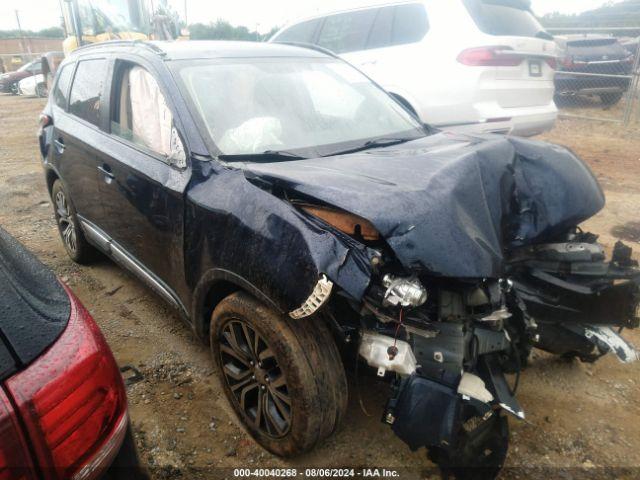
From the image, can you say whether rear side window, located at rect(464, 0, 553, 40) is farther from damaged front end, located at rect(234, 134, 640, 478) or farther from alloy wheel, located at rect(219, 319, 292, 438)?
alloy wheel, located at rect(219, 319, 292, 438)

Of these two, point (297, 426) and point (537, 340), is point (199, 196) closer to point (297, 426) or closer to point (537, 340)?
point (297, 426)

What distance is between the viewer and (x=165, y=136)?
100 inches

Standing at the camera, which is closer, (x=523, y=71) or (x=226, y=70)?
(x=226, y=70)

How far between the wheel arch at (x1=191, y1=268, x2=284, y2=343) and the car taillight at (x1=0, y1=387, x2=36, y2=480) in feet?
3.14

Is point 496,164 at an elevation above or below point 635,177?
above

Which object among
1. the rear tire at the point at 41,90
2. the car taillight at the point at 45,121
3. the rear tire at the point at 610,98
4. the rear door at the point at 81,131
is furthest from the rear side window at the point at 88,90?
the rear tire at the point at 41,90

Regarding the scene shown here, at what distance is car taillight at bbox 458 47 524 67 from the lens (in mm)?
4797

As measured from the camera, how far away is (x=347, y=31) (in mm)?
6180

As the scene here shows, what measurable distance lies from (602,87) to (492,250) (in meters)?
9.54

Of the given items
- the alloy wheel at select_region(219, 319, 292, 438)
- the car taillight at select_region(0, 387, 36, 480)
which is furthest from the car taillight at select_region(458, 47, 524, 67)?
the car taillight at select_region(0, 387, 36, 480)

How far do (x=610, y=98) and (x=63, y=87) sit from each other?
1038 centimetres

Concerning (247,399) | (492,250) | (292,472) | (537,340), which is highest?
(492,250)

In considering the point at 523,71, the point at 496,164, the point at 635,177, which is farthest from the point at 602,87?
the point at 496,164

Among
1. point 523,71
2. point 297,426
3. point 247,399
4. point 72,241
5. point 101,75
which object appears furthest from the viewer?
point 523,71
